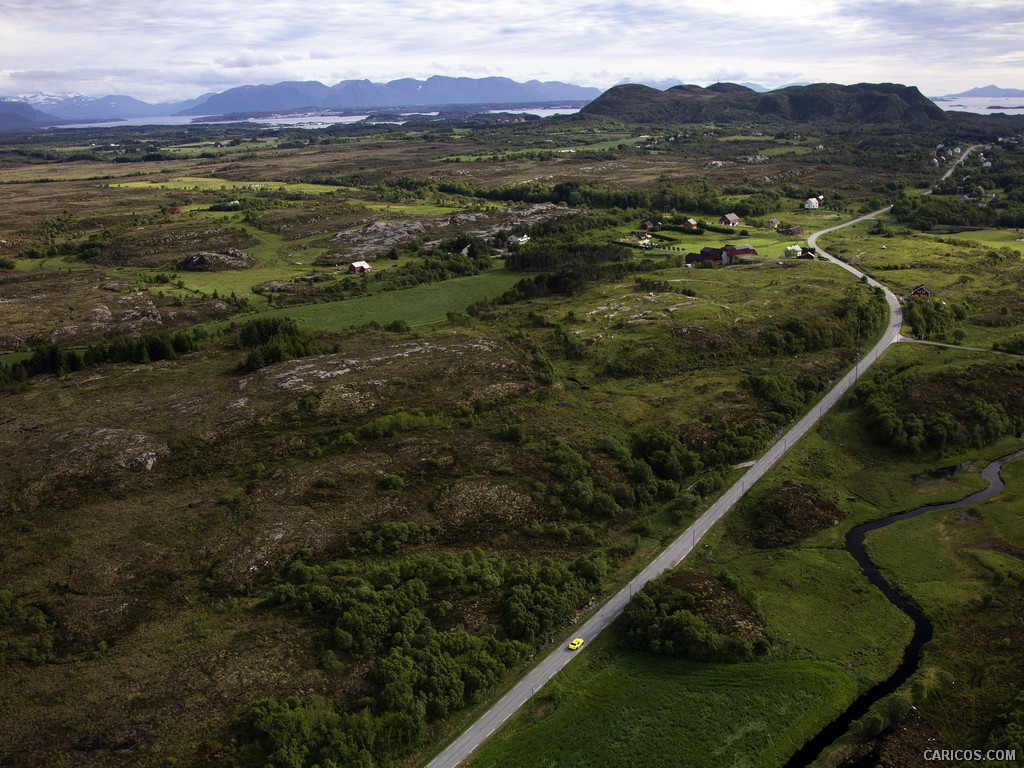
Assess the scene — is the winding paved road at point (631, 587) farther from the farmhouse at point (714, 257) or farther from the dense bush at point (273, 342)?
the dense bush at point (273, 342)

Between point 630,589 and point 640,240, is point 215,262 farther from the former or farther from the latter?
point 630,589

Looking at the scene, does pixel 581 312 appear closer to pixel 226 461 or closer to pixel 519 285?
pixel 519 285

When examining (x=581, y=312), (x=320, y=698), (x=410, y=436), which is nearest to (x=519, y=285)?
(x=581, y=312)

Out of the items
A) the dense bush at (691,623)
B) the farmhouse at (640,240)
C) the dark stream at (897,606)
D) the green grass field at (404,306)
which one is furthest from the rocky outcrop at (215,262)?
the dark stream at (897,606)

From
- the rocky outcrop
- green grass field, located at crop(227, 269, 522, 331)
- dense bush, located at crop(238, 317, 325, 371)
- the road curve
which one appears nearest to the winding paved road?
the road curve

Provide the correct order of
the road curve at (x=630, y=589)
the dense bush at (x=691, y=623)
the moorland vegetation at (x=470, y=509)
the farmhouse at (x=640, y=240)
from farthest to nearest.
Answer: the farmhouse at (x=640, y=240) < the dense bush at (x=691, y=623) < the moorland vegetation at (x=470, y=509) < the road curve at (x=630, y=589)

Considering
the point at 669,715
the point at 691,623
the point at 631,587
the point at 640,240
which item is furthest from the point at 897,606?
the point at 640,240
